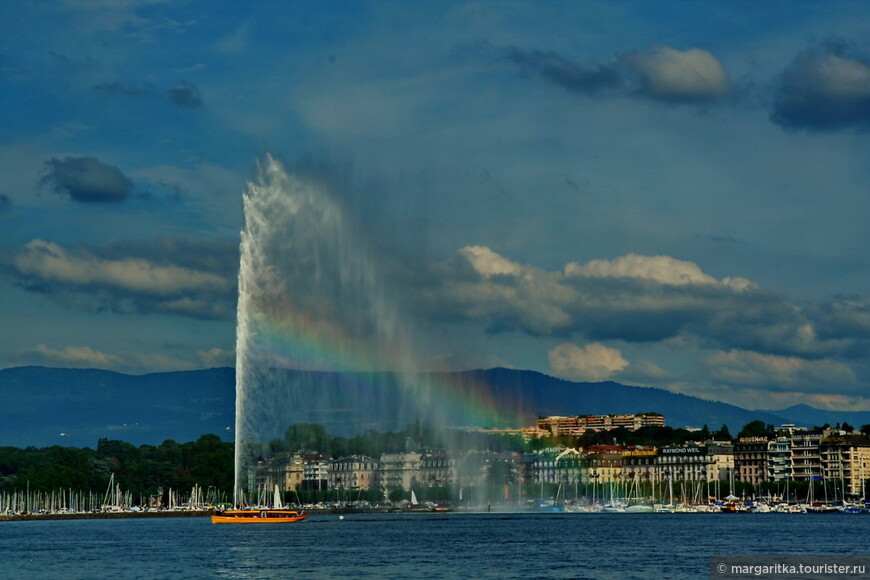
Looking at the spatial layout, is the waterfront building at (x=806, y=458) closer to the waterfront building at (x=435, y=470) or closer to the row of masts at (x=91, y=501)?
the waterfront building at (x=435, y=470)

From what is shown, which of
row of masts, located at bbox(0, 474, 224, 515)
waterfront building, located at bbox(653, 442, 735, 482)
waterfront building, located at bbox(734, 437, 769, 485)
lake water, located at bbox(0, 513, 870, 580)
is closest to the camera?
lake water, located at bbox(0, 513, 870, 580)

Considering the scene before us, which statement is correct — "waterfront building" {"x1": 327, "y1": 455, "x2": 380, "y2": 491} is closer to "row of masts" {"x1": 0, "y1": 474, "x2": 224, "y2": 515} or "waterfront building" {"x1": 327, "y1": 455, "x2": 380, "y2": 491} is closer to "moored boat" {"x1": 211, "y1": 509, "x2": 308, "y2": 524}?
"row of masts" {"x1": 0, "y1": 474, "x2": 224, "y2": 515}

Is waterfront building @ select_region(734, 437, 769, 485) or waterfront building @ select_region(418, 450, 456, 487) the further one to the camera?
waterfront building @ select_region(734, 437, 769, 485)

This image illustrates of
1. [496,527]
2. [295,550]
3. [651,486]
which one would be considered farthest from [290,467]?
[295,550]

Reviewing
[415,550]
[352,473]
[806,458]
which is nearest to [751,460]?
[806,458]

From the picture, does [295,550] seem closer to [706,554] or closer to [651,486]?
[706,554]

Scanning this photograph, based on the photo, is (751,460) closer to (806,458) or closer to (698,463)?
(698,463)

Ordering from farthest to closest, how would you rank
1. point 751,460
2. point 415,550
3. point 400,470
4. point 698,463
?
point 698,463
point 751,460
point 400,470
point 415,550

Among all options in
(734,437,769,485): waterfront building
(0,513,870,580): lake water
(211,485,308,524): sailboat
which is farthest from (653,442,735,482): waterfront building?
(211,485,308,524): sailboat
